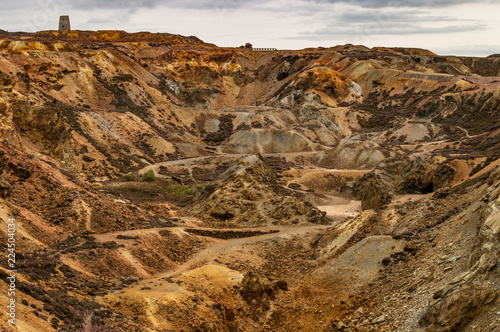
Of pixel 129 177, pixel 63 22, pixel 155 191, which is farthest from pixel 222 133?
pixel 63 22

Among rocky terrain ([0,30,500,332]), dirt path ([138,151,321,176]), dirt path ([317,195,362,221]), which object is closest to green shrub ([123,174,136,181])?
rocky terrain ([0,30,500,332])

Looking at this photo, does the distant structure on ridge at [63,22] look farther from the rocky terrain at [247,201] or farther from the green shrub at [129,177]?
the green shrub at [129,177]

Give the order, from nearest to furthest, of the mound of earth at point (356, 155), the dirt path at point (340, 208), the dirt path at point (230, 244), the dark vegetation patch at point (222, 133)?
1. the dirt path at point (230, 244)
2. the dirt path at point (340, 208)
3. the mound of earth at point (356, 155)
4. the dark vegetation patch at point (222, 133)

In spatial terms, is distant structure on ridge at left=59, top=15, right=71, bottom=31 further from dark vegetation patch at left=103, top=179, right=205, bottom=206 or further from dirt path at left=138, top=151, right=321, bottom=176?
dark vegetation patch at left=103, top=179, right=205, bottom=206

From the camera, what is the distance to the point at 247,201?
43.4 metres

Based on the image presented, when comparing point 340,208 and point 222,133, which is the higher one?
point 222,133

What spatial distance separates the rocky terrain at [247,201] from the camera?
69.6ft

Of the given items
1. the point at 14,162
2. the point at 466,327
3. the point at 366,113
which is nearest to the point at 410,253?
the point at 466,327

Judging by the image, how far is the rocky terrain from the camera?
69.6 feet

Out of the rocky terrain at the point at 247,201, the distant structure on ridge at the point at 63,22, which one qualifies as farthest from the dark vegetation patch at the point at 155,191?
the distant structure on ridge at the point at 63,22

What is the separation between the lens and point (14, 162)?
34.5m

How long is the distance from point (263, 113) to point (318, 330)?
78.2 m

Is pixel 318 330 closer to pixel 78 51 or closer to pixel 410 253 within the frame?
pixel 410 253

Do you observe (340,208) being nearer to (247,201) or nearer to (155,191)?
(247,201)
